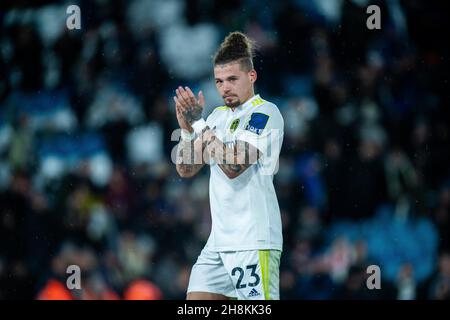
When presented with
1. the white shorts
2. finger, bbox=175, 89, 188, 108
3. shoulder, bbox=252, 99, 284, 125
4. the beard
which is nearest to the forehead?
the beard

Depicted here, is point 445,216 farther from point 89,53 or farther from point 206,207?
point 89,53

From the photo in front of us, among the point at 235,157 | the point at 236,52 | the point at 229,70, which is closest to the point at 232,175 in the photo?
the point at 235,157

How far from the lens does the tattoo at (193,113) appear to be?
5551 mm

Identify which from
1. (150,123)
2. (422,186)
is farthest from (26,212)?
(422,186)

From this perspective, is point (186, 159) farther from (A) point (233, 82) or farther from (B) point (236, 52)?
(B) point (236, 52)

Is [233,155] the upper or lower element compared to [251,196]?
upper

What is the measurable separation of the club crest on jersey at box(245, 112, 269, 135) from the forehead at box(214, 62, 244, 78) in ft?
1.11

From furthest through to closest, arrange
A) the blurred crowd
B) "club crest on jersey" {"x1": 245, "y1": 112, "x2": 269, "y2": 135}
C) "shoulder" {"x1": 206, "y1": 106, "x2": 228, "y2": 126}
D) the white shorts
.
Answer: the blurred crowd → "shoulder" {"x1": 206, "y1": 106, "x2": 228, "y2": 126} → "club crest on jersey" {"x1": 245, "y1": 112, "x2": 269, "y2": 135} → the white shorts

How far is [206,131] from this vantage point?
5523 mm

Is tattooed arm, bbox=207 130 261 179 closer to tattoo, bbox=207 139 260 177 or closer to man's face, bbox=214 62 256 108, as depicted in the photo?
tattoo, bbox=207 139 260 177

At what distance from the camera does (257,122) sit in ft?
18.2

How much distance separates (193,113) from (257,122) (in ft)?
1.37

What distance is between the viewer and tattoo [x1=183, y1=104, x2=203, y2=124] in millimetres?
5551
